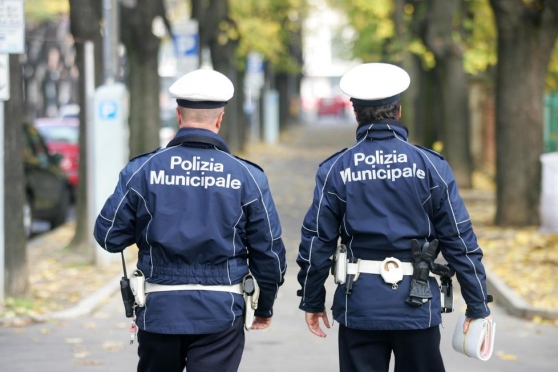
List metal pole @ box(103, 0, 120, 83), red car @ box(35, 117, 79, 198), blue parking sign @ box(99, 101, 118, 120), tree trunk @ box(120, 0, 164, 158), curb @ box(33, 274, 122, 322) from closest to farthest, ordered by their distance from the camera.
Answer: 1. curb @ box(33, 274, 122, 322)
2. blue parking sign @ box(99, 101, 118, 120)
3. metal pole @ box(103, 0, 120, 83)
4. tree trunk @ box(120, 0, 164, 158)
5. red car @ box(35, 117, 79, 198)

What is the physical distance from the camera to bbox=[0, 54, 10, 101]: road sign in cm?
1002

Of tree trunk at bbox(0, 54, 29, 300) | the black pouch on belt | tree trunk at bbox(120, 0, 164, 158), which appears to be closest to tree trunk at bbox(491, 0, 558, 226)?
tree trunk at bbox(120, 0, 164, 158)

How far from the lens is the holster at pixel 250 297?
16.0 ft

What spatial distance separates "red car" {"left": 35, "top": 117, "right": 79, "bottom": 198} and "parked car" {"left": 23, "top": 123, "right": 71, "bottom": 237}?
10.7 ft

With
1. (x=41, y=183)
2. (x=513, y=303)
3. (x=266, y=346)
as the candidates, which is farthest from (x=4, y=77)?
(x=41, y=183)

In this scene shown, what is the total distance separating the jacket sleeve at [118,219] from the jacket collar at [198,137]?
0.84 feet

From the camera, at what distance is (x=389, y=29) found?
3162cm

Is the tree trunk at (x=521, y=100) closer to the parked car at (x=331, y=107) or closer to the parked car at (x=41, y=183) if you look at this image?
the parked car at (x=41, y=183)

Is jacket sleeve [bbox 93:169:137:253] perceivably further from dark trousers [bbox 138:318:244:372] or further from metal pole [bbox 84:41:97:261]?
metal pole [bbox 84:41:97:261]

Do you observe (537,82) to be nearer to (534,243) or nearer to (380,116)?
(534,243)

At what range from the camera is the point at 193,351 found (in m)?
4.78

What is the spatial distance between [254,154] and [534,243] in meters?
24.8

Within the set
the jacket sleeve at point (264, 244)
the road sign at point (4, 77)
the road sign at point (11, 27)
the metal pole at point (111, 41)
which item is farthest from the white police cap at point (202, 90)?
the metal pole at point (111, 41)

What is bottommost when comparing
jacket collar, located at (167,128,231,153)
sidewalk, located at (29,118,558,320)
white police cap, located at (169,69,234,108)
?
sidewalk, located at (29,118,558,320)
